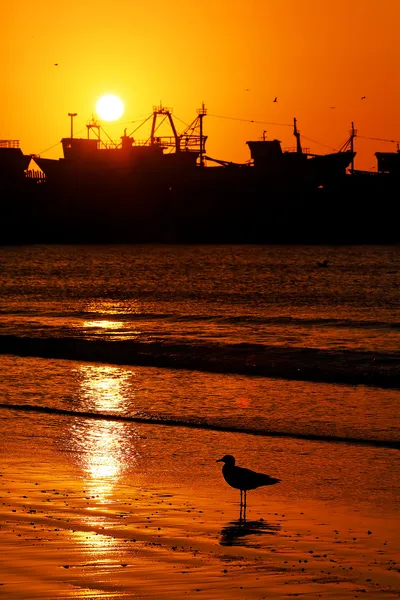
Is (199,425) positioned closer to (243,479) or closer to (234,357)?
(243,479)

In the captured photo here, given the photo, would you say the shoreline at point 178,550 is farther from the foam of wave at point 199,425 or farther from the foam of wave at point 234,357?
the foam of wave at point 234,357

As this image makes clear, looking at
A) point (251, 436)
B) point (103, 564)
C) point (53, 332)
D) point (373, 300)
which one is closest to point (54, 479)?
point (103, 564)

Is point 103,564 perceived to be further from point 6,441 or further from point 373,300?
point 373,300

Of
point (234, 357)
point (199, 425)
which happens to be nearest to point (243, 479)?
point (199, 425)

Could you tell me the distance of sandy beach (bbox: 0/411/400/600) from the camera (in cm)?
710

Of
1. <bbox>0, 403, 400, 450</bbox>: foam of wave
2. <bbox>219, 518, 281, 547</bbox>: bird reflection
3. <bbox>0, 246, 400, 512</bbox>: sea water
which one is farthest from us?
<bbox>0, 403, 400, 450</bbox>: foam of wave

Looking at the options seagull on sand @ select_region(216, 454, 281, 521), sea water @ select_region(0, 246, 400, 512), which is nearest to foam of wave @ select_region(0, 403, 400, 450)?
sea water @ select_region(0, 246, 400, 512)

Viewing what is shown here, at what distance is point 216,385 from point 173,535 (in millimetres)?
10134

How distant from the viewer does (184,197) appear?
148125 mm

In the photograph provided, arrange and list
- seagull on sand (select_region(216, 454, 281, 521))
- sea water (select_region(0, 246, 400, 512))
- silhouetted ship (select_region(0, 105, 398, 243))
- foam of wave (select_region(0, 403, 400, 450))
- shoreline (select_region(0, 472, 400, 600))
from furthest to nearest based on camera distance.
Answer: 1. silhouetted ship (select_region(0, 105, 398, 243))
2. foam of wave (select_region(0, 403, 400, 450))
3. sea water (select_region(0, 246, 400, 512))
4. seagull on sand (select_region(216, 454, 281, 521))
5. shoreline (select_region(0, 472, 400, 600))

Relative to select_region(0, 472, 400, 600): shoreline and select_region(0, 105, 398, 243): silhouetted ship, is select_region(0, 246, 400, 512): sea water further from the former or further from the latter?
select_region(0, 105, 398, 243): silhouetted ship

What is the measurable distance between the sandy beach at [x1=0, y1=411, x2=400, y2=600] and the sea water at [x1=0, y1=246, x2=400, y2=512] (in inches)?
11.5

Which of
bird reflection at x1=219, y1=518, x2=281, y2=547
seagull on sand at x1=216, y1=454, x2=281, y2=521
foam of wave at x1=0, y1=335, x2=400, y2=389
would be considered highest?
seagull on sand at x1=216, y1=454, x2=281, y2=521

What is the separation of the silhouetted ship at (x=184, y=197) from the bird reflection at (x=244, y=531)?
Answer: 117 m
